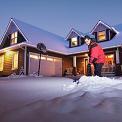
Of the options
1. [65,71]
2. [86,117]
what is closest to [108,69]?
[65,71]

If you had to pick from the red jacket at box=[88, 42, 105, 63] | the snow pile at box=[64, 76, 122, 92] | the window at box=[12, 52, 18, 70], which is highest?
the window at box=[12, 52, 18, 70]

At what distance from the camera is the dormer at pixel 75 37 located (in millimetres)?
22109

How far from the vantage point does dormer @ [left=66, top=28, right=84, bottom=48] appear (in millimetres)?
22109

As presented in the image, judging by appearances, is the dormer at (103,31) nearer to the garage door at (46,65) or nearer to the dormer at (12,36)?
the garage door at (46,65)

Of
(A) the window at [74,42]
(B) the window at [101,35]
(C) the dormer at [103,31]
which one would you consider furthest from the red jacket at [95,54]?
(A) the window at [74,42]

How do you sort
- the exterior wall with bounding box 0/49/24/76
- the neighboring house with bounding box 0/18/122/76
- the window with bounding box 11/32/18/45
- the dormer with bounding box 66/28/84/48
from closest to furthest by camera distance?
the neighboring house with bounding box 0/18/122/76, the exterior wall with bounding box 0/49/24/76, the window with bounding box 11/32/18/45, the dormer with bounding box 66/28/84/48

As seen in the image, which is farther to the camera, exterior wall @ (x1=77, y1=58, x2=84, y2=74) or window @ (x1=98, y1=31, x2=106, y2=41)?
exterior wall @ (x1=77, y1=58, x2=84, y2=74)

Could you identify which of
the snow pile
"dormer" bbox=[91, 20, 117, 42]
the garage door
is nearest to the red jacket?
the snow pile

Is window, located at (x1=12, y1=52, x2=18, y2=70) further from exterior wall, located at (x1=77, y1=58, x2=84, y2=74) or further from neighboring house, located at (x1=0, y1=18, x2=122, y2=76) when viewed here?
exterior wall, located at (x1=77, y1=58, x2=84, y2=74)

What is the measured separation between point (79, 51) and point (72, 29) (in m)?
4.29

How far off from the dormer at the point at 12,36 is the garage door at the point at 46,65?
2.21 metres

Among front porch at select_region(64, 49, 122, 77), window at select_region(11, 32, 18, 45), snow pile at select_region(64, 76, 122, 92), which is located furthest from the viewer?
window at select_region(11, 32, 18, 45)

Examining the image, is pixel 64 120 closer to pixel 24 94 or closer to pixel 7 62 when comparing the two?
pixel 24 94

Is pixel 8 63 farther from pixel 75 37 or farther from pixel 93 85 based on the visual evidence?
pixel 93 85
